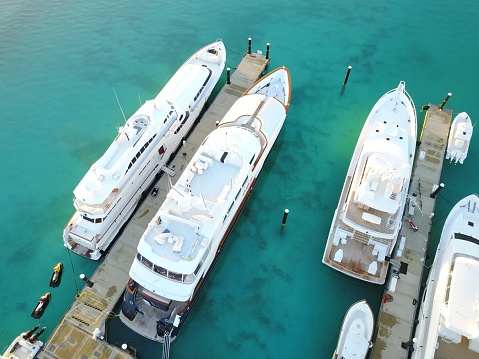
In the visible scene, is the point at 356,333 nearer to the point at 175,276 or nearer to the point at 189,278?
the point at 189,278

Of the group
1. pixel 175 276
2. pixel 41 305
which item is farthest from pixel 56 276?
pixel 175 276

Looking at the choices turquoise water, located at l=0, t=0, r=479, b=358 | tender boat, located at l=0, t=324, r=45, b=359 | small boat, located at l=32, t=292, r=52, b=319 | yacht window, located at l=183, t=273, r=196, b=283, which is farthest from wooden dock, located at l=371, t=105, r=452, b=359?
small boat, located at l=32, t=292, r=52, b=319

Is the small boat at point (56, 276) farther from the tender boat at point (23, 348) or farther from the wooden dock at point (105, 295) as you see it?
the tender boat at point (23, 348)

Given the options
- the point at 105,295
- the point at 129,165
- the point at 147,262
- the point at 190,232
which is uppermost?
the point at 129,165

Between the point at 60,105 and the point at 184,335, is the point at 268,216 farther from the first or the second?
the point at 60,105

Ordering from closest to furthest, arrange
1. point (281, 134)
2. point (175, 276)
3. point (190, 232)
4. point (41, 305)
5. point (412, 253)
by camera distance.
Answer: point (175, 276), point (190, 232), point (41, 305), point (412, 253), point (281, 134)

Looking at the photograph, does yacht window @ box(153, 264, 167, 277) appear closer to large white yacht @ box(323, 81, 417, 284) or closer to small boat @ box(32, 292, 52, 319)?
small boat @ box(32, 292, 52, 319)

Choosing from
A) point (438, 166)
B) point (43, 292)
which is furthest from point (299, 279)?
point (43, 292)
